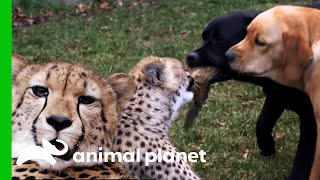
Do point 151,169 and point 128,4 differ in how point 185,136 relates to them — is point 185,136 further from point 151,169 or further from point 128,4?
point 128,4

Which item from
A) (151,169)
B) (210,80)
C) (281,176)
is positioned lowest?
(281,176)

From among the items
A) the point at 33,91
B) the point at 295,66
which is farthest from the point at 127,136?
the point at 295,66

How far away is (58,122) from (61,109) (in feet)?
0.14

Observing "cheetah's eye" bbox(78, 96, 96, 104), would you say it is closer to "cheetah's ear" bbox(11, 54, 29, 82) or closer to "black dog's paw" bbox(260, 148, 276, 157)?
"cheetah's ear" bbox(11, 54, 29, 82)

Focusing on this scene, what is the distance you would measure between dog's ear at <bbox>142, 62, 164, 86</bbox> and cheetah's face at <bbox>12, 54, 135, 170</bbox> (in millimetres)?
355

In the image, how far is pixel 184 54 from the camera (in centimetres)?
425

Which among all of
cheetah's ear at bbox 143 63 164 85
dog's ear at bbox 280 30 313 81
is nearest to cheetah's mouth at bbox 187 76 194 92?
cheetah's ear at bbox 143 63 164 85

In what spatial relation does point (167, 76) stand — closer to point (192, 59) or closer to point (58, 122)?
point (192, 59)

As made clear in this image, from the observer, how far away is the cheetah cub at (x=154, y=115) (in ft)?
7.64

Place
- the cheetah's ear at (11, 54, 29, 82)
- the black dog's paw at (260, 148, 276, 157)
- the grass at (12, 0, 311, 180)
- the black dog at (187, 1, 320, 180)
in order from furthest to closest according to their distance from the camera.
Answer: the black dog's paw at (260, 148, 276, 157)
the grass at (12, 0, 311, 180)
the black dog at (187, 1, 320, 180)
the cheetah's ear at (11, 54, 29, 82)

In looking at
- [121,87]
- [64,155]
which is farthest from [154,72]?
[64,155]

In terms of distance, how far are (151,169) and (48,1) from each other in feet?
11.6

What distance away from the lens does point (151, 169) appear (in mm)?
2322

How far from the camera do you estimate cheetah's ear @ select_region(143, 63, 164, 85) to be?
244cm
